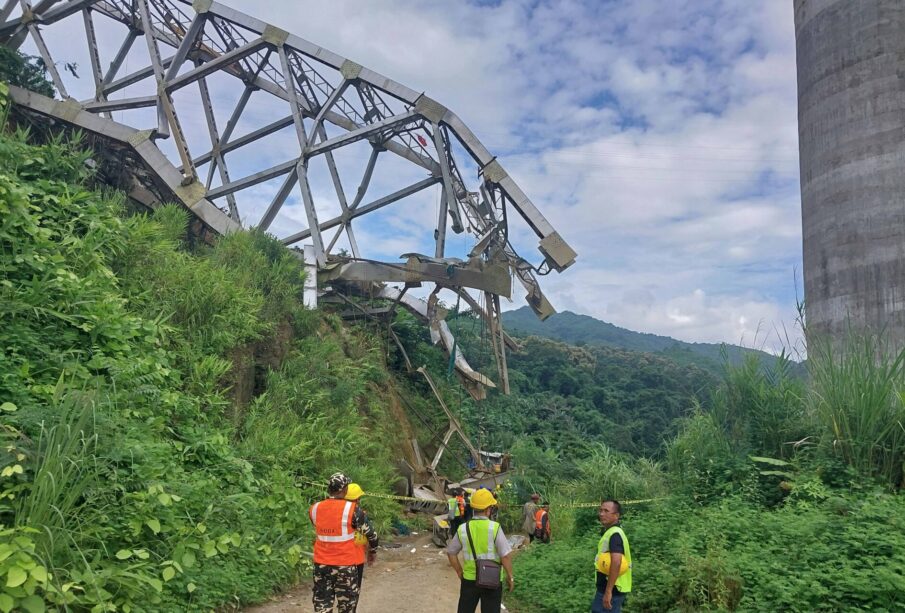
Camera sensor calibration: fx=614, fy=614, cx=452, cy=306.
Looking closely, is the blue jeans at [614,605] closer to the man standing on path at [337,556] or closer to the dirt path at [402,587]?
the man standing on path at [337,556]

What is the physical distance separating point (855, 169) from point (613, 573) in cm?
714

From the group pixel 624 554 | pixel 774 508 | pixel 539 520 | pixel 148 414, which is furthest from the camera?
pixel 539 520

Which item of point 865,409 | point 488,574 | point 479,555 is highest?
point 865,409

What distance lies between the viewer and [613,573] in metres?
4.55

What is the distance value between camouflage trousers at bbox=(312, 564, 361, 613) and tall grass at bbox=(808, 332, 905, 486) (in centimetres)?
535

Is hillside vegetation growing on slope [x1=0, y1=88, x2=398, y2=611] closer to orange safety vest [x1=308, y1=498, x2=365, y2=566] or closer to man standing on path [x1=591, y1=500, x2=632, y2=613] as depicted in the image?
orange safety vest [x1=308, y1=498, x2=365, y2=566]

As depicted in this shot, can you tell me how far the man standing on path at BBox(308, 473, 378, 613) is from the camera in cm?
478

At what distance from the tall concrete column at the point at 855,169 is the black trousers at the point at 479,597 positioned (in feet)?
20.2

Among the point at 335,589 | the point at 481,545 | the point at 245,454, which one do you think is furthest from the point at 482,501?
the point at 245,454

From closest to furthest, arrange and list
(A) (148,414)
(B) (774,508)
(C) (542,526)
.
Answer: (A) (148,414) < (B) (774,508) < (C) (542,526)

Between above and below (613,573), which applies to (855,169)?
above

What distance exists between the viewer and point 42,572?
11.1ft

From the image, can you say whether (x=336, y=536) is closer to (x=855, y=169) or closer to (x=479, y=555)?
(x=479, y=555)

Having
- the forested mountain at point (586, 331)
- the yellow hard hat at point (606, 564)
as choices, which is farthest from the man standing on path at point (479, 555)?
the forested mountain at point (586, 331)
